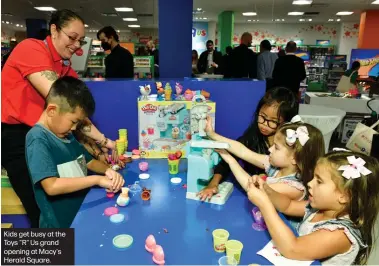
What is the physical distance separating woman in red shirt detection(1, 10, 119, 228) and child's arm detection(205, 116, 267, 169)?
0.97 m

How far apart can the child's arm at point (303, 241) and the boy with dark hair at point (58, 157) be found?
0.83 meters

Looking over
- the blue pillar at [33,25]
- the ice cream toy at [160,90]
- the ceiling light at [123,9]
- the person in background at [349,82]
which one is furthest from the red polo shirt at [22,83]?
the blue pillar at [33,25]

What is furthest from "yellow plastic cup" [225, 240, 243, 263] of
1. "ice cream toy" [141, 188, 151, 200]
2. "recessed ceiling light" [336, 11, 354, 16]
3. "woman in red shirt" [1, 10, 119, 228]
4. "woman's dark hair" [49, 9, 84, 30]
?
"recessed ceiling light" [336, 11, 354, 16]

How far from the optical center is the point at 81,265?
115cm

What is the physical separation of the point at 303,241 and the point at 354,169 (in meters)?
0.37

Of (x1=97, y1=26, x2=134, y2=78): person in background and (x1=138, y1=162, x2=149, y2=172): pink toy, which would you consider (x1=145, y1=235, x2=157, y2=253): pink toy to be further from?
(x1=97, y1=26, x2=134, y2=78): person in background

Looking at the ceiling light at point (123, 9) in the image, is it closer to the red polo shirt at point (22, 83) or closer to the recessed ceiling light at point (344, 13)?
the recessed ceiling light at point (344, 13)

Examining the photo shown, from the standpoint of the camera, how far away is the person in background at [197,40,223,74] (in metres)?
7.68

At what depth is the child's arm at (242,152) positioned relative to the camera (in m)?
1.99

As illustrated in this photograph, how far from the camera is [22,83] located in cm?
182

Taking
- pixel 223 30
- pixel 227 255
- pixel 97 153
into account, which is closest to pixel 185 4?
pixel 97 153

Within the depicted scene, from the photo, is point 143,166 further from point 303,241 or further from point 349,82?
point 349,82

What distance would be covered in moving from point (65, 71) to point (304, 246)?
177 centimetres

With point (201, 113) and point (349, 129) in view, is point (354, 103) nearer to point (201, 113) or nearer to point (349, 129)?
point (349, 129)
